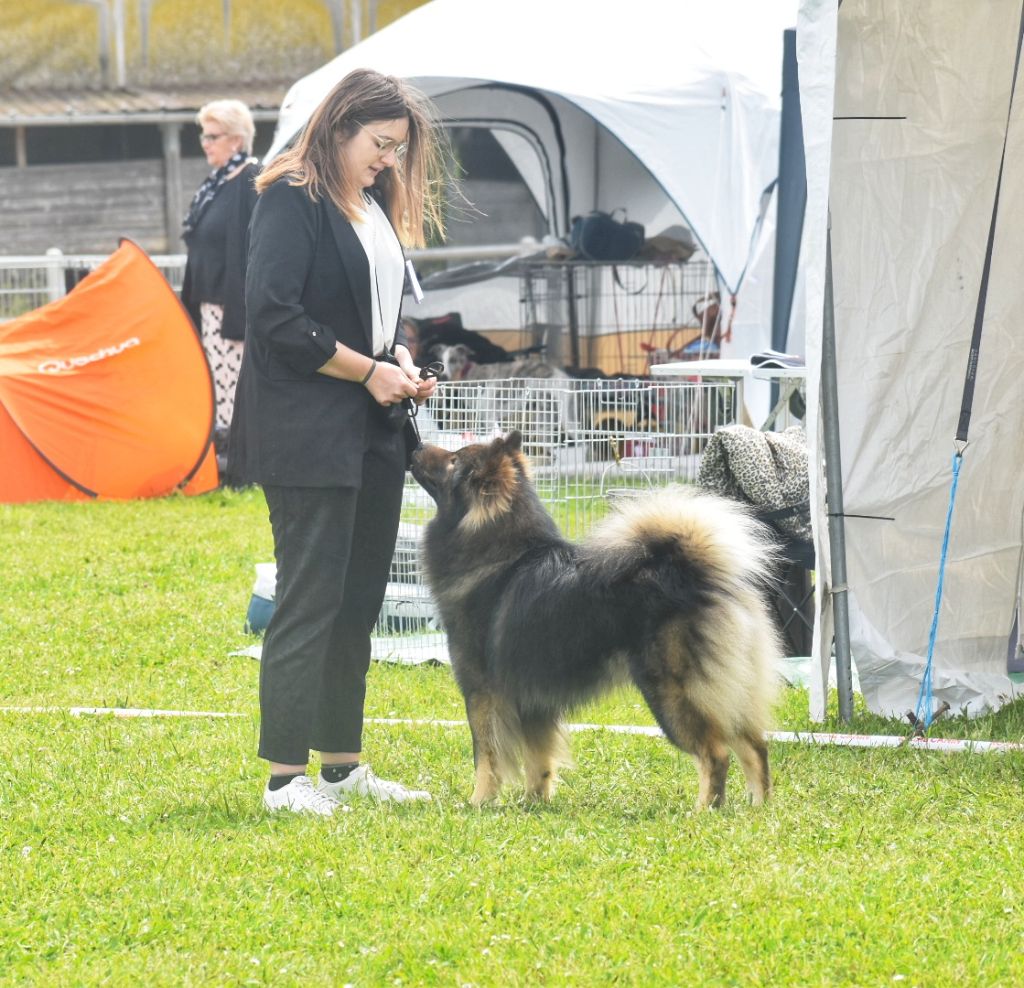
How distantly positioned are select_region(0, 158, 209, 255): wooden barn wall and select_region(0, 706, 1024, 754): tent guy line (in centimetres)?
1402

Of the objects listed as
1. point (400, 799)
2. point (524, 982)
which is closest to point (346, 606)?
point (400, 799)

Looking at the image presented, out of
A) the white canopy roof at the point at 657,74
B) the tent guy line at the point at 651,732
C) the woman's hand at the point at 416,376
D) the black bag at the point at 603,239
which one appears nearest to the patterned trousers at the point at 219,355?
the white canopy roof at the point at 657,74

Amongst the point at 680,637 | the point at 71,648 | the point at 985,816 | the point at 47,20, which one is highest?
the point at 47,20

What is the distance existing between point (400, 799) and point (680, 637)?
2.89ft

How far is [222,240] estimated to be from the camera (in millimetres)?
9031

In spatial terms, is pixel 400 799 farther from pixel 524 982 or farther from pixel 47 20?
pixel 47 20

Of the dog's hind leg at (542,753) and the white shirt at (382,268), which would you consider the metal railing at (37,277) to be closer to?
the white shirt at (382,268)

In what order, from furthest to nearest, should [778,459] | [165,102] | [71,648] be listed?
[165,102]
[71,648]
[778,459]

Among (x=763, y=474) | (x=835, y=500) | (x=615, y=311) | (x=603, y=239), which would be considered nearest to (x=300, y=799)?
(x=835, y=500)

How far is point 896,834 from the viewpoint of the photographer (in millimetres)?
3482

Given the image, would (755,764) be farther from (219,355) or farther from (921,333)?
(219,355)

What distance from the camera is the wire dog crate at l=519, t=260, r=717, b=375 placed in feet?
37.2

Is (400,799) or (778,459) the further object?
(778,459)

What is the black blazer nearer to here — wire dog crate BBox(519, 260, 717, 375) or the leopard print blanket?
the leopard print blanket
